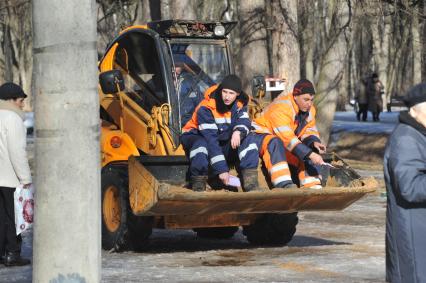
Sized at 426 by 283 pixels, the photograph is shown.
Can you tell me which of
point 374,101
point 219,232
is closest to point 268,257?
point 219,232

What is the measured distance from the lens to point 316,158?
10.9m

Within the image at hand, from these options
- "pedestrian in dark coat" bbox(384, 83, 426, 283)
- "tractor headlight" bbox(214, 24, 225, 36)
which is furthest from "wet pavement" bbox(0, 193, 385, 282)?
"pedestrian in dark coat" bbox(384, 83, 426, 283)

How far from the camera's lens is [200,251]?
11383 mm

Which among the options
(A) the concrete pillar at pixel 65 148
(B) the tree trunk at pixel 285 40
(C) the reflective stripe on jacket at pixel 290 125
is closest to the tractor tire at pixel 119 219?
(C) the reflective stripe on jacket at pixel 290 125

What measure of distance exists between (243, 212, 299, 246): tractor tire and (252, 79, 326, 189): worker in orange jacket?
668 mm

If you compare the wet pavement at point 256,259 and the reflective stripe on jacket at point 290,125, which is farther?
the reflective stripe on jacket at point 290,125

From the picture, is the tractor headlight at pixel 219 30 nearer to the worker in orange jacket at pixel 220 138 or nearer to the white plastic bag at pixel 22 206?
the worker in orange jacket at pixel 220 138

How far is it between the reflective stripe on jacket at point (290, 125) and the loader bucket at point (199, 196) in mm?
507

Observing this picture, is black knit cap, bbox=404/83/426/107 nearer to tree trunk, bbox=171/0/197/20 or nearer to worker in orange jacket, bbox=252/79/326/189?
worker in orange jacket, bbox=252/79/326/189

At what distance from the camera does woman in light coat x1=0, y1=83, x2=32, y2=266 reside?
403 inches

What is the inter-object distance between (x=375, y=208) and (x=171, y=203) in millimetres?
5869

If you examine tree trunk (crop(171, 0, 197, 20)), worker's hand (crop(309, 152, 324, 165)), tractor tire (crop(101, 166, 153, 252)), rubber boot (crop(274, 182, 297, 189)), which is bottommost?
tractor tire (crop(101, 166, 153, 252))

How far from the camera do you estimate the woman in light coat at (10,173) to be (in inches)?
403

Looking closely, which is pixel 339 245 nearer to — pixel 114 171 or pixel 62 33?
pixel 114 171
